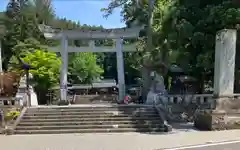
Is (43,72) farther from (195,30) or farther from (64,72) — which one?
(195,30)

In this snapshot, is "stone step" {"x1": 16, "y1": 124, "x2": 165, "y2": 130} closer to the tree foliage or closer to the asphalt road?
the asphalt road

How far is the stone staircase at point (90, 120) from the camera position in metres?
13.3

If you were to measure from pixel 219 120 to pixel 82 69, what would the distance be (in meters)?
27.2

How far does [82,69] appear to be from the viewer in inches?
1527

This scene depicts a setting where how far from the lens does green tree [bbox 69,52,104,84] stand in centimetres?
3888

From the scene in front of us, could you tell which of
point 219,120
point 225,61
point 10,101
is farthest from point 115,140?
point 10,101

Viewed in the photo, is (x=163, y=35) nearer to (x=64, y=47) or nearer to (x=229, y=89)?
(x=229, y=89)

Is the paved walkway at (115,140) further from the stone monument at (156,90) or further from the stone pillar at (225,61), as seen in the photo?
the stone monument at (156,90)

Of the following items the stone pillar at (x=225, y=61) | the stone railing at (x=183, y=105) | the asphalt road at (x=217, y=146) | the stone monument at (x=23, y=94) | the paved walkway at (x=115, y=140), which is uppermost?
the stone pillar at (x=225, y=61)

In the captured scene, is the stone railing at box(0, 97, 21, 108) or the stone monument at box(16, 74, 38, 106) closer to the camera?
the stone railing at box(0, 97, 21, 108)

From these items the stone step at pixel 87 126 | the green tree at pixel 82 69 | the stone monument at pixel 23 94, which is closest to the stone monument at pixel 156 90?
the stone step at pixel 87 126

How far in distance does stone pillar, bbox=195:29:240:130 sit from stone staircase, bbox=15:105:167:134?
2.39 meters

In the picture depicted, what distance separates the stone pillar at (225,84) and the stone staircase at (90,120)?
7.84 feet

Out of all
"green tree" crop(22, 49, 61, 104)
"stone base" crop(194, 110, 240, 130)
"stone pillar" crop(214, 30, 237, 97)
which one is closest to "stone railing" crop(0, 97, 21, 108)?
"green tree" crop(22, 49, 61, 104)
